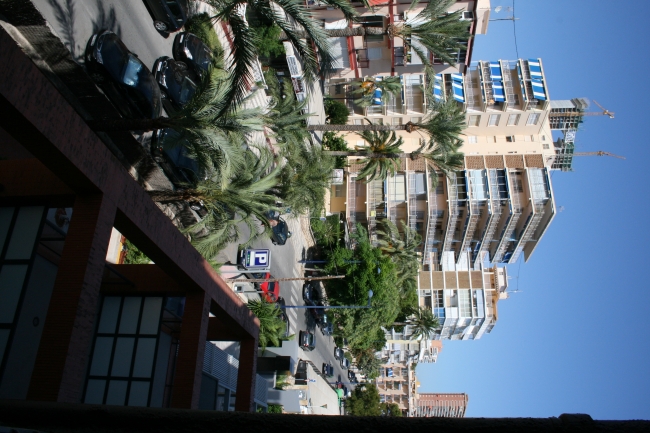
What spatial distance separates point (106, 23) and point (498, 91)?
4617 cm

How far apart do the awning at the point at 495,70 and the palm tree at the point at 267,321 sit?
4015 centimetres

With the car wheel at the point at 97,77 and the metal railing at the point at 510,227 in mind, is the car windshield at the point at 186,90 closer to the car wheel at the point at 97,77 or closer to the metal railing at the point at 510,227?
the car wheel at the point at 97,77

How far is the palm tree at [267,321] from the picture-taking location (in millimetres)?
28673

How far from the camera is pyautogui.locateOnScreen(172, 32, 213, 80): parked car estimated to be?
22.7 m

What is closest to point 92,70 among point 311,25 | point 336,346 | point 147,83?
point 147,83

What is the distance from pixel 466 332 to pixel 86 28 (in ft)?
280

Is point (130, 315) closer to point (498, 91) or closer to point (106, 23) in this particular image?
point (106, 23)

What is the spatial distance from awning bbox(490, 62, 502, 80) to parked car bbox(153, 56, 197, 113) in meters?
42.9

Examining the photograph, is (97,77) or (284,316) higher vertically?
(97,77)

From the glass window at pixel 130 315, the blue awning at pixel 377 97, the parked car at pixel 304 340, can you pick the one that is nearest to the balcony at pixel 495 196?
the blue awning at pixel 377 97

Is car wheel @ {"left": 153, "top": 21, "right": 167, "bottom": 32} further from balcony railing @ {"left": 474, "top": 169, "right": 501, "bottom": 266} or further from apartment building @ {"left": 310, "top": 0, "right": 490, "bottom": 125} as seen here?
balcony railing @ {"left": 474, "top": 169, "right": 501, "bottom": 266}

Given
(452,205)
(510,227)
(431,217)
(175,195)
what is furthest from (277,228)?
(510,227)

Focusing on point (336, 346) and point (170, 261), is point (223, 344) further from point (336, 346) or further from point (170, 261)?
point (336, 346)

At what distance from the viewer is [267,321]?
28.7m
